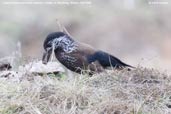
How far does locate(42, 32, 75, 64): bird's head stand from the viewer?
18.9 feet

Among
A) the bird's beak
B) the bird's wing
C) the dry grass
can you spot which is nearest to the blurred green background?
the bird's wing

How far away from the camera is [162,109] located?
4.52 metres

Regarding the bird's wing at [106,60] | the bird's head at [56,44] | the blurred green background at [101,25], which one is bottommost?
the blurred green background at [101,25]

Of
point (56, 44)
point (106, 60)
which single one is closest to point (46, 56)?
point (56, 44)

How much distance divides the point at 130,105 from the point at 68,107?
438mm

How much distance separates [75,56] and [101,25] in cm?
965

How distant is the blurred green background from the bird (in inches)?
290

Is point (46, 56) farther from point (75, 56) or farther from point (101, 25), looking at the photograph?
point (101, 25)

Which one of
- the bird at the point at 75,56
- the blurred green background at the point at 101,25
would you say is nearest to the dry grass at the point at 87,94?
the bird at the point at 75,56

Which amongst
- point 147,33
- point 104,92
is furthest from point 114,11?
point 104,92

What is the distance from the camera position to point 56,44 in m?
5.80

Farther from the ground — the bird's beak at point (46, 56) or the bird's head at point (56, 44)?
the bird's head at point (56, 44)

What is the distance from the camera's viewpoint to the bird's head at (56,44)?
575cm

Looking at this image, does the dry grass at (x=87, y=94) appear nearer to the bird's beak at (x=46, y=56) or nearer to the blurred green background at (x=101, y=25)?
the bird's beak at (x=46, y=56)
